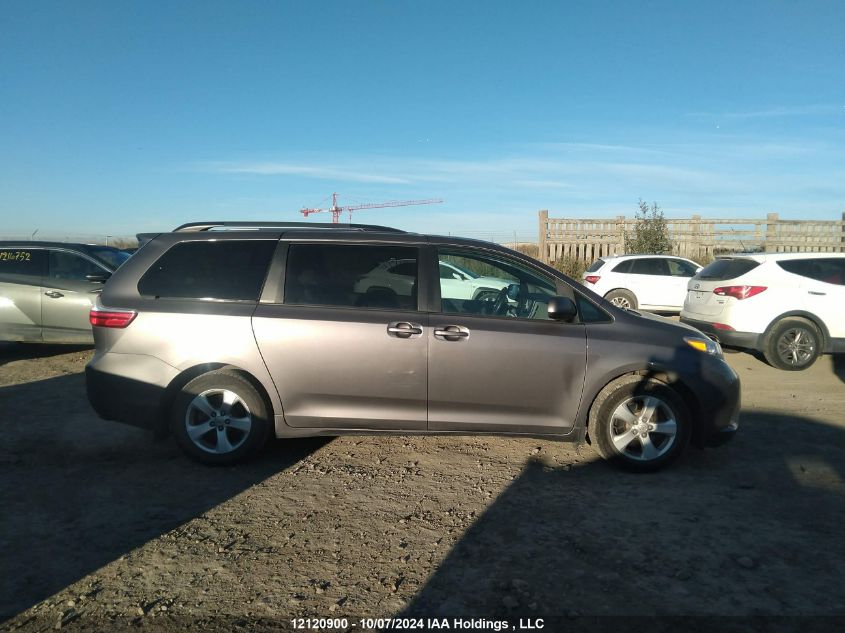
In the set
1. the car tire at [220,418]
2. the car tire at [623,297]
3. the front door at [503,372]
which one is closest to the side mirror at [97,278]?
the car tire at [220,418]

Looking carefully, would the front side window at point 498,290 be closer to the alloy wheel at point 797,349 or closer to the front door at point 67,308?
the alloy wheel at point 797,349

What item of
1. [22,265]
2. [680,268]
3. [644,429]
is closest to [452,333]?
[644,429]

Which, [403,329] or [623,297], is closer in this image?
[403,329]

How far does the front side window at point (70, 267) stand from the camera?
9.05m

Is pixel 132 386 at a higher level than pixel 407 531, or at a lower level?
higher

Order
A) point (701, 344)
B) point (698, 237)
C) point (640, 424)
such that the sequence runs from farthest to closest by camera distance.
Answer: point (698, 237) < point (701, 344) < point (640, 424)

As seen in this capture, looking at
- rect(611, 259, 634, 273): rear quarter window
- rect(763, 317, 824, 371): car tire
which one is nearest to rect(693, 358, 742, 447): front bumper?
rect(763, 317, 824, 371): car tire

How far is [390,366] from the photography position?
4.73m

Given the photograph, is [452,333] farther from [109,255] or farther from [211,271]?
[109,255]

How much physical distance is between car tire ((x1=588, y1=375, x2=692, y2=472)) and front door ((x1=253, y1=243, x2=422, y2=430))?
134 centimetres

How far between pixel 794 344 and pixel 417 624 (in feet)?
25.1

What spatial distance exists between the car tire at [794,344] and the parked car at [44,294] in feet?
29.8

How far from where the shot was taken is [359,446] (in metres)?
5.52

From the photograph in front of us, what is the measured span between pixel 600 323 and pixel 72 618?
12.2 ft
